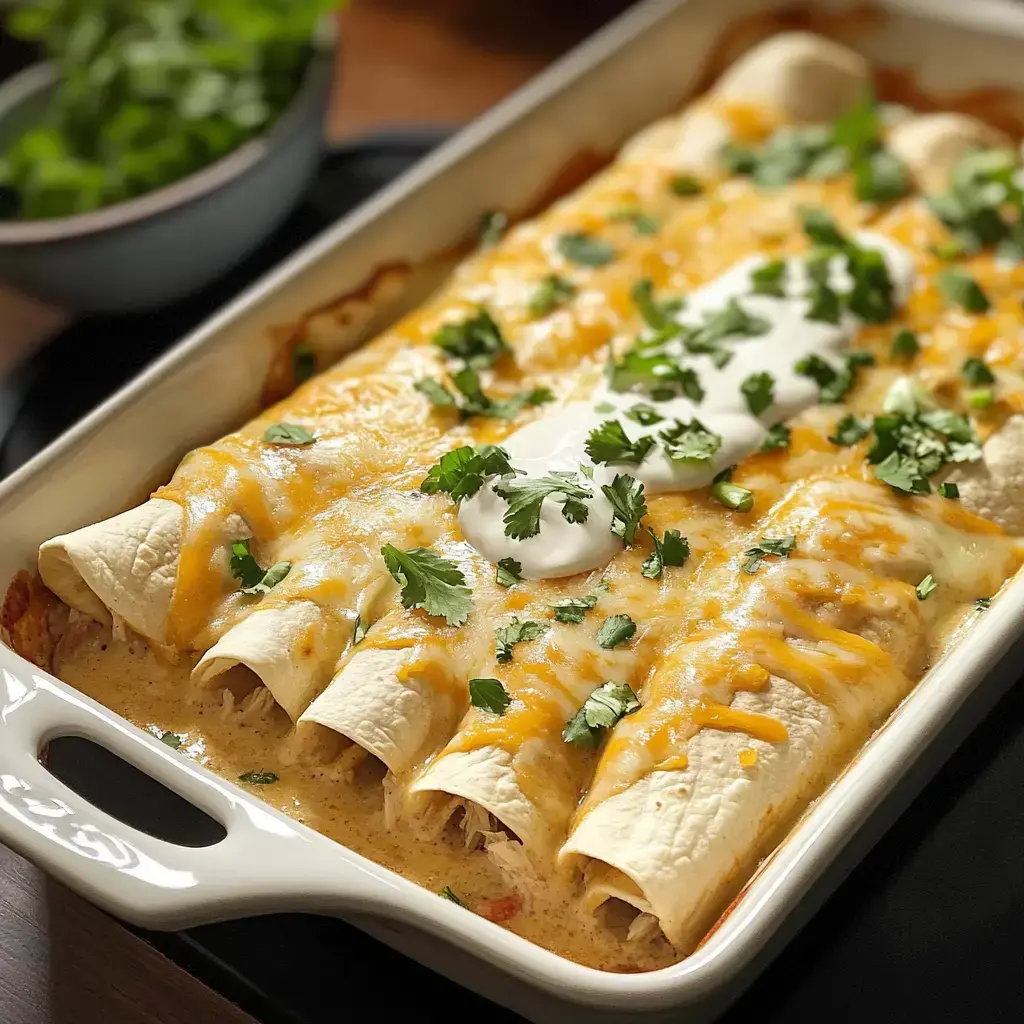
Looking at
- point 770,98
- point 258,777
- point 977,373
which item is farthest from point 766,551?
point 770,98

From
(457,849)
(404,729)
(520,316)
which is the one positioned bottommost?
(457,849)

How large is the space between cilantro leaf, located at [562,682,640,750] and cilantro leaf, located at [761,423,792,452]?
0.54 meters

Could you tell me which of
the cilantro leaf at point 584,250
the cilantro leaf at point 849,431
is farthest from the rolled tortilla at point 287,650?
the cilantro leaf at point 584,250

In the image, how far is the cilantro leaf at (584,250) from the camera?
2.57 meters

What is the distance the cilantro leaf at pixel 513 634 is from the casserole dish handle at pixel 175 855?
0.41 m

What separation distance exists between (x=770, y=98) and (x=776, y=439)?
114 cm

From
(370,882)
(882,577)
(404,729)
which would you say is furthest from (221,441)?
(882,577)

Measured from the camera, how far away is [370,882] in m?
1.47

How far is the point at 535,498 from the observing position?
1.96 m

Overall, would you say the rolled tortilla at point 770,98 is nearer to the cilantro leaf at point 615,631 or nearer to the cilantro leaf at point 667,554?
the cilantro leaf at point 667,554

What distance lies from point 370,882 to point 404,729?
34 cm

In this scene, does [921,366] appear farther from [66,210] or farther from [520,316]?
[66,210]

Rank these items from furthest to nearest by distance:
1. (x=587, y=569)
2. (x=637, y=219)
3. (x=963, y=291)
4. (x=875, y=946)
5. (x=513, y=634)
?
(x=637, y=219) → (x=963, y=291) → (x=587, y=569) → (x=513, y=634) → (x=875, y=946)

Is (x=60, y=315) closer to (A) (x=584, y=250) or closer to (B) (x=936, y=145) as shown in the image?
(A) (x=584, y=250)
